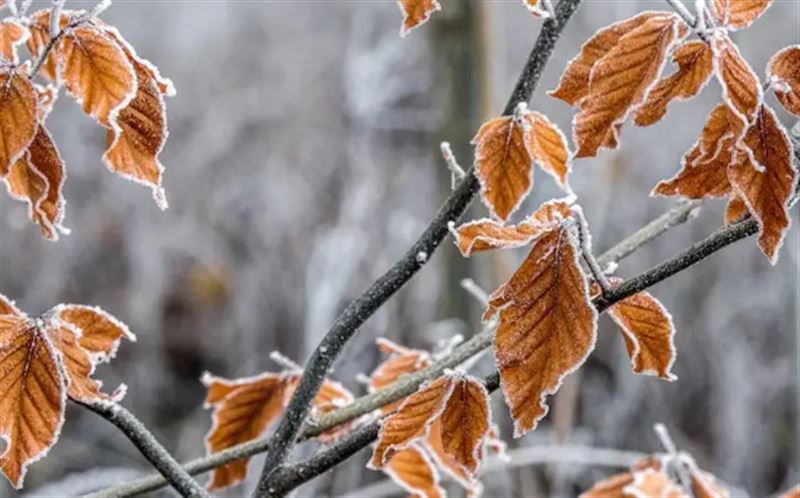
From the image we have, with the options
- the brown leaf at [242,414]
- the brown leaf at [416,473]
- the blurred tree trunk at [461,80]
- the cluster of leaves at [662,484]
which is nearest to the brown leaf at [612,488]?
the cluster of leaves at [662,484]

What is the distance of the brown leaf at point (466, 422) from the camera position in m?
0.70

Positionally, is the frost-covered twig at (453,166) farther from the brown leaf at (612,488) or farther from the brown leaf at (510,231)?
the brown leaf at (612,488)

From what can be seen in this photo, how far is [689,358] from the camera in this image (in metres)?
4.07

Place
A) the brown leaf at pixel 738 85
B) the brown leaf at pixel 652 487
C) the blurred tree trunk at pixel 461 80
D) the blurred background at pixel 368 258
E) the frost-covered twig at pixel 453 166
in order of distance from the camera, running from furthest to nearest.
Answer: the blurred background at pixel 368 258, the blurred tree trunk at pixel 461 80, the brown leaf at pixel 652 487, the frost-covered twig at pixel 453 166, the brown leaf at pixel 738 85

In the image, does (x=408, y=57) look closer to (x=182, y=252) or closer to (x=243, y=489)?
(x=182, y=252)

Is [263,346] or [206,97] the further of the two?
[206,97]

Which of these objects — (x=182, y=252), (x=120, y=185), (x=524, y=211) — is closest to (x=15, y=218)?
(x=182, y=252)

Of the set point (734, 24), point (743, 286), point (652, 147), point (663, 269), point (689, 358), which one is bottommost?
point (689, 358)

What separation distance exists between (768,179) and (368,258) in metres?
3.54

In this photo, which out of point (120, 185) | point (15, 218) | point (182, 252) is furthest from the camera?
point (120, 185)

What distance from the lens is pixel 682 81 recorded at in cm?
65

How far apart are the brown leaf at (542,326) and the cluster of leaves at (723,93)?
0.29ft

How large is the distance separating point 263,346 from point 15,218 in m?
1.08

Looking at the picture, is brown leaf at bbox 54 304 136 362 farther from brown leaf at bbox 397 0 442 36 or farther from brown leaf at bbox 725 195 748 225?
brown leaf at bbox 725 195 748 225
